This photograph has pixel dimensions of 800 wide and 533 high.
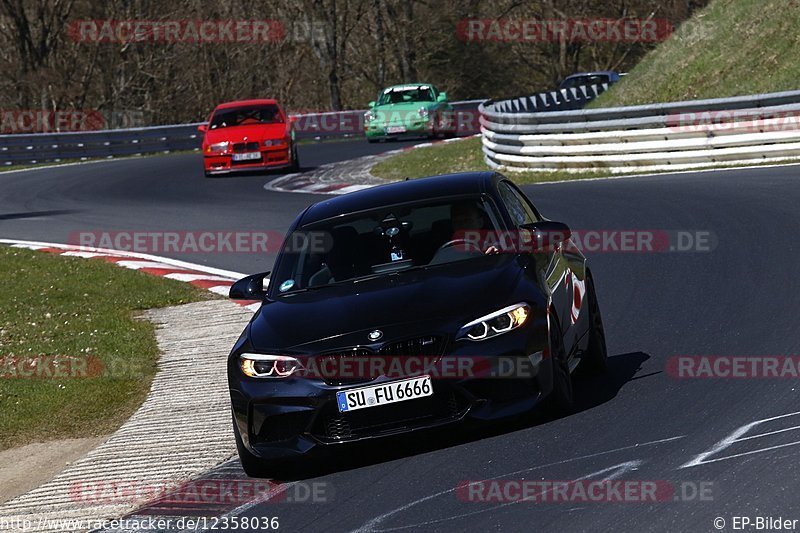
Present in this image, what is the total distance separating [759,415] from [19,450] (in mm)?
4730

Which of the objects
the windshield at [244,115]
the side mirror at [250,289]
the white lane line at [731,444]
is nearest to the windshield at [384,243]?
the side mirror at [250,289]

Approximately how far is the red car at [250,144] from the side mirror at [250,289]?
65.5ft

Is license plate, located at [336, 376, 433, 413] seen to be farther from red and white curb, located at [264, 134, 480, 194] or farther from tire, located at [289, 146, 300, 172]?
tire, located at [289, 146, 300, 172]

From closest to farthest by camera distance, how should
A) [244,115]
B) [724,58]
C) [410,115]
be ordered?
1. [724,58]
2. [244,115]
3. [410,115]

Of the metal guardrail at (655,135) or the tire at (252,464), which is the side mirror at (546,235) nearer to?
the tire at (252,464)

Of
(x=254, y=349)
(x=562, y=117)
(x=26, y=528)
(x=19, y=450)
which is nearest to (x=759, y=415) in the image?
(x=254, y=349)

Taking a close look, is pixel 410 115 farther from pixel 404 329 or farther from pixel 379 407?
pixel 379 407

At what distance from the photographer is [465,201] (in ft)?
27.0

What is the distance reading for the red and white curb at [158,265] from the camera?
15045 millimetres

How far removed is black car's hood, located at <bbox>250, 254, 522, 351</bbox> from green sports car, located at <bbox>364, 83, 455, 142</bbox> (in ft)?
93.3

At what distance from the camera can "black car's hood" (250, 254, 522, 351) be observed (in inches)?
276

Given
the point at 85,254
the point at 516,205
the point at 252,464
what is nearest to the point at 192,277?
the point at 85,254

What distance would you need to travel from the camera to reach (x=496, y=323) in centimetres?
696

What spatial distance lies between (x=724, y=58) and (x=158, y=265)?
51.8 feet
